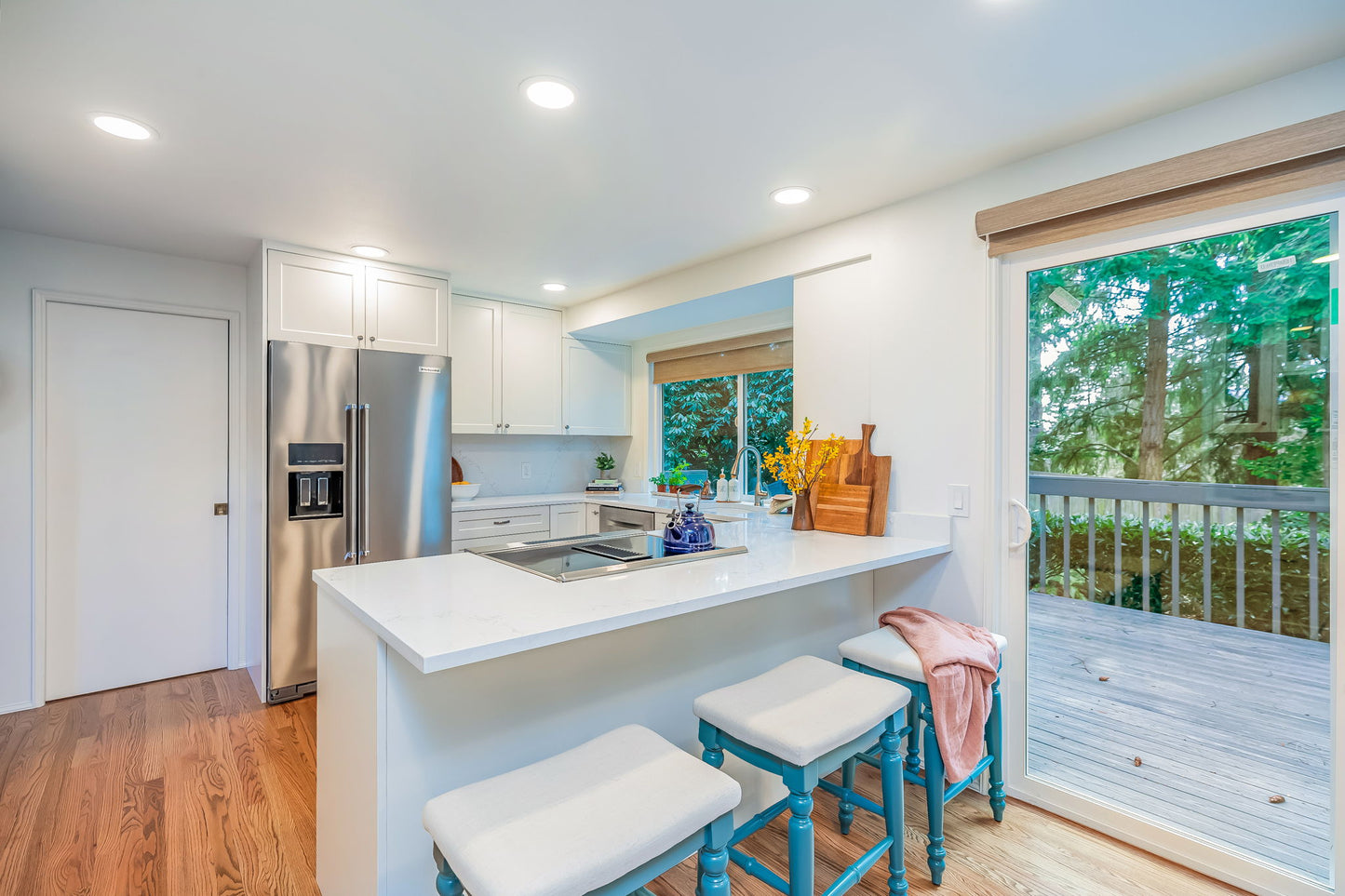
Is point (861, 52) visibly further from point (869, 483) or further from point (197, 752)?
point (197, 752)

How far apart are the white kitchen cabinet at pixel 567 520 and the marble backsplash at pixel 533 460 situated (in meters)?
0.45

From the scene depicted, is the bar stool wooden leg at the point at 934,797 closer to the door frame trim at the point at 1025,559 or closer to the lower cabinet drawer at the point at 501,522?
the door frame trim at the point at 1025,559

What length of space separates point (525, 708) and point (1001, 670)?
5.55ft

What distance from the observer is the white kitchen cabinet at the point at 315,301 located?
3070 mm

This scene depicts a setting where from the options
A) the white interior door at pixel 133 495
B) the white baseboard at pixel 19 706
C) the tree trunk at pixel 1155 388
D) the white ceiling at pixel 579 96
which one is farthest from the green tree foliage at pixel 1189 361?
the white baseboard at pixel 19 706

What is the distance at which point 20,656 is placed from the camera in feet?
9.82

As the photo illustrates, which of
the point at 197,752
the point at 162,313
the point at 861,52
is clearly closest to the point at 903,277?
the point at 861,52

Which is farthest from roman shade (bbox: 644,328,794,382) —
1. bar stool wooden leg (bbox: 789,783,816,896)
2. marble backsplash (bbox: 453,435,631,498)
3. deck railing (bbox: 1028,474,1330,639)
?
bar stool wooden leg (bbox: 789,783,816,896)

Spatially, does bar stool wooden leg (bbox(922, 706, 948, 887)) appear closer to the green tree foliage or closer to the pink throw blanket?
the pink throw blanket

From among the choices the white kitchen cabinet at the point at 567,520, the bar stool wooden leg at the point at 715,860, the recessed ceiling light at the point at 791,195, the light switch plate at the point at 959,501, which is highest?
the recessed ceiling light at the point at 791,195

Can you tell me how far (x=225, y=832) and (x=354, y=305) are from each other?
239 cm

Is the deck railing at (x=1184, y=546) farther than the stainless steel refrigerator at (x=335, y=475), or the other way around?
the stainless steel refrigerator at (x=335, y=475)

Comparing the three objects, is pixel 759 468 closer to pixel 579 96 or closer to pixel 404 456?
pixel 404 456

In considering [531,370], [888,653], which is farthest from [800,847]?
[531,370]
